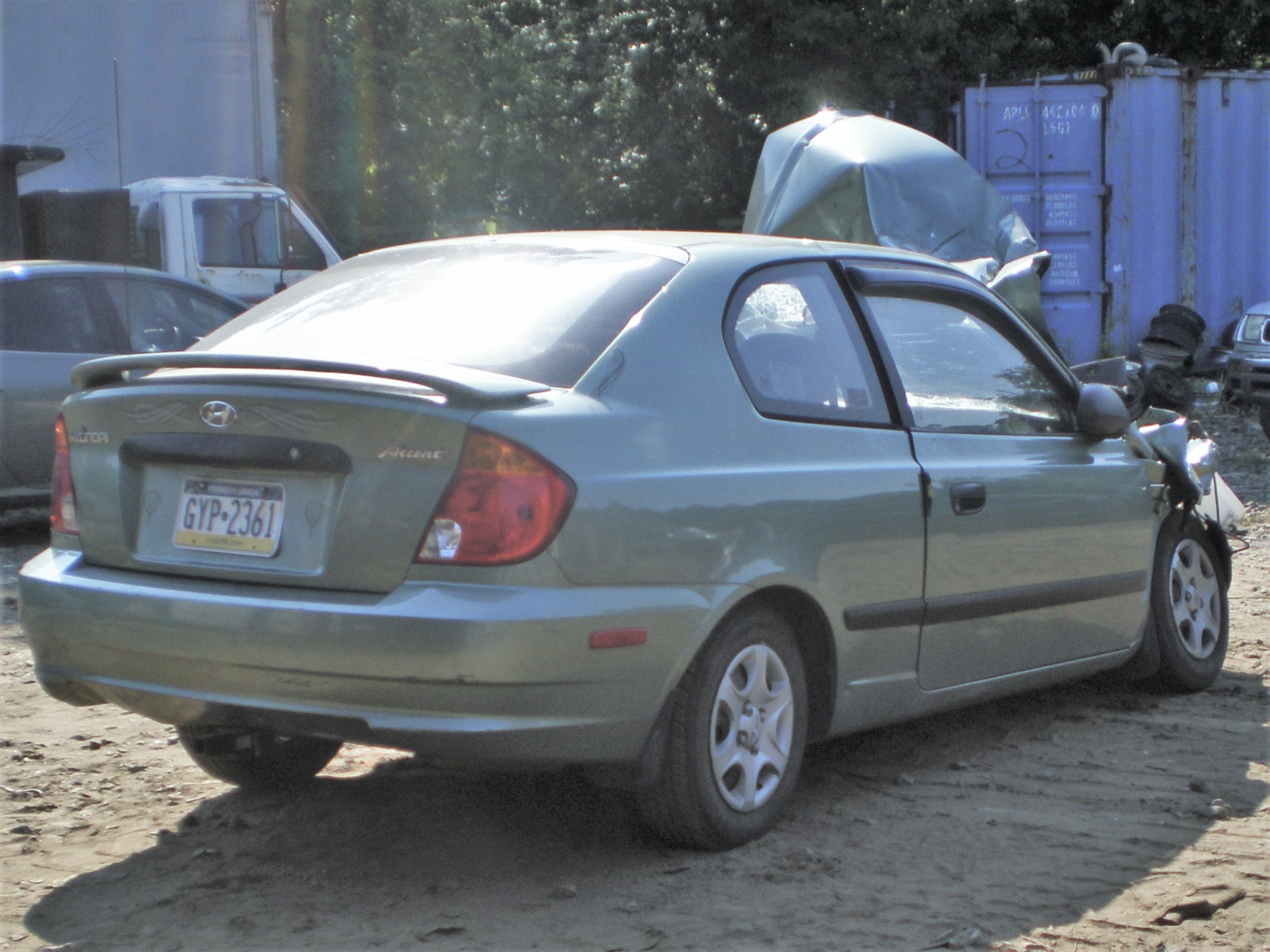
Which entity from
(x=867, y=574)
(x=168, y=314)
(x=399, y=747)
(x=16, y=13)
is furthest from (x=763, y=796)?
(x=16, y=13)

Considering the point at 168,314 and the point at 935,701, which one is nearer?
the point at 935,701

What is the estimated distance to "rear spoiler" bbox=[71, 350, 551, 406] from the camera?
3217mm

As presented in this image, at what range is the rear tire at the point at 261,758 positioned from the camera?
4.02 metres

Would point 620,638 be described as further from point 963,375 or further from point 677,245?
point 963,375

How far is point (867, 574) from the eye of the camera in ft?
13.0

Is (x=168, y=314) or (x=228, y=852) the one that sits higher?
(x=168, y=314)


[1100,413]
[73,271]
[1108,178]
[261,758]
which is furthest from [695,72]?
[261,758]

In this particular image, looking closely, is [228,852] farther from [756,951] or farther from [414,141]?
[414,141]

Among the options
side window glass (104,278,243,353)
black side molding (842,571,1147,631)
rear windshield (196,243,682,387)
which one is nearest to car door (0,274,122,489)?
side window glass (104,278,243,353)

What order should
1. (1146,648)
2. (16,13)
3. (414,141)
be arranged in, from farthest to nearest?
(414,141), (16,13), (1146,648)

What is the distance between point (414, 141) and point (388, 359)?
21.4 meters

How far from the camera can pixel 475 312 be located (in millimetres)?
3682

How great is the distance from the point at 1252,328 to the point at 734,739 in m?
10.9

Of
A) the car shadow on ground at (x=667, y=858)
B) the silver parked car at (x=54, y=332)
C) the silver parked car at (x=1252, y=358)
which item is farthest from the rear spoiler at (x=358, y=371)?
the silver parked car at (x=1252, y=358)
